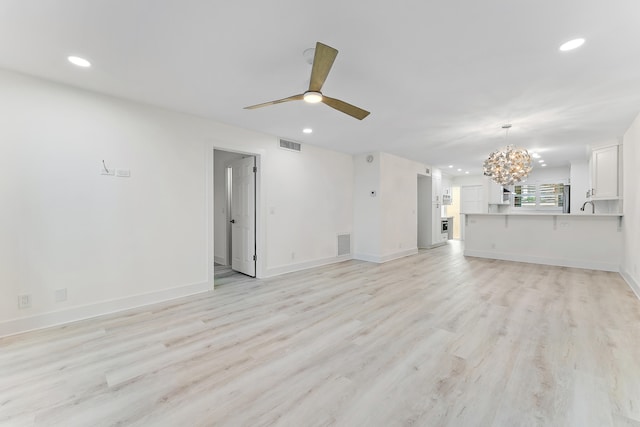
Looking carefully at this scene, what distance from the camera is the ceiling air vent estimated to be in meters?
5.05

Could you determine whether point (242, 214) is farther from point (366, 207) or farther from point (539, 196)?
point (539, 196)

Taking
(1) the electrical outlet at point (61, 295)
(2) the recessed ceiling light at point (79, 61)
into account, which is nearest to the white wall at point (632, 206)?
(2) the recessed ceiling light at point (79, 61)

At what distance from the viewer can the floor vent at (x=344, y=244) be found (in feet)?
20.6

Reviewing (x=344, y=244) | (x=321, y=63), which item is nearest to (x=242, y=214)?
(x=344, y=244)

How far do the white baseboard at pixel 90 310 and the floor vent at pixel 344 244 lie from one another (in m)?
3.17

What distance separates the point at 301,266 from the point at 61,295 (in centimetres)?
344

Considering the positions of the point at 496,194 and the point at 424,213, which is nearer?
the point at 424,213

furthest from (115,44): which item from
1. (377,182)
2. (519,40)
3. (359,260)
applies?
(359,260)

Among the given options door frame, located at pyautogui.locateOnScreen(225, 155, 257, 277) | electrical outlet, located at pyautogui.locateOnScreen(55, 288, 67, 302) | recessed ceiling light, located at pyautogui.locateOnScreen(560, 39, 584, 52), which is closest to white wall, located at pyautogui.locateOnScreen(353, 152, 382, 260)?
door frame, located at pyautogui.locateOnScreen(225, 155, 257, 277)

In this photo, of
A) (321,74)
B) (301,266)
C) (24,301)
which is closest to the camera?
(321,74)

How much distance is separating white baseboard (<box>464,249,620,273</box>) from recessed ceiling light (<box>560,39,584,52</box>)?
525 centimetres

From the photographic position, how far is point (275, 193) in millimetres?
4938

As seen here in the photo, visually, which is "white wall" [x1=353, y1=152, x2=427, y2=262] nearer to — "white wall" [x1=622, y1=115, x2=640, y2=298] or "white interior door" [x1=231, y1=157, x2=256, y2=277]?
"white interior door" [x1=231, y1=157, x2=256, y2=277]

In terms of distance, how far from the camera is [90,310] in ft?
10.0
